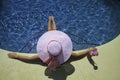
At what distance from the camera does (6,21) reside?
752 cm

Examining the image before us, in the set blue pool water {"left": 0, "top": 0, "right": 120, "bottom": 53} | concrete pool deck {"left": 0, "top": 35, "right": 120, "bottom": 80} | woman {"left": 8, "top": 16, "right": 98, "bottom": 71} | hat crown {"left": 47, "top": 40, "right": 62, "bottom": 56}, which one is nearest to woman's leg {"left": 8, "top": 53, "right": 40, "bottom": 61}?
concrete pool deck {"left": 0, "top": 35, "right": 120, "bottom": 80}

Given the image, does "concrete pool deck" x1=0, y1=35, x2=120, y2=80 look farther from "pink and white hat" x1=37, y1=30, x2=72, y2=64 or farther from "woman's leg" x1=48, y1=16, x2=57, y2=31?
"woman's leg" x1=48, y1=16, x2=57, y2=31

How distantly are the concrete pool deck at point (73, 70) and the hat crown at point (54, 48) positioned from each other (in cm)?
83

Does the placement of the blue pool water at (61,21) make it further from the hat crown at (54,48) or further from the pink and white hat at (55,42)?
the hat crown at (54,48)

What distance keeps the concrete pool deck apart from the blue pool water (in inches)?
23.8

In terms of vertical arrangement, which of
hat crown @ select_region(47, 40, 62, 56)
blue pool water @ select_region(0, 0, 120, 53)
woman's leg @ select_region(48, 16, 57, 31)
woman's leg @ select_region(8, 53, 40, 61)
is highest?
hat crown @ select_region(47, 40, 62, 56)

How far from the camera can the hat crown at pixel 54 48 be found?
16.3 feet

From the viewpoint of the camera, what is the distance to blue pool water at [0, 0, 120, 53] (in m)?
6.77

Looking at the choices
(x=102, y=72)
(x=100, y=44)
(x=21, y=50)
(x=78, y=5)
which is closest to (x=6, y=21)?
(x=21, y=50)

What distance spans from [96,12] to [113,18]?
1.59 ft

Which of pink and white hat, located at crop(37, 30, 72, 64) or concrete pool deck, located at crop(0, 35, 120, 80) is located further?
concrete pool deck, located at crop(0, 35, 120, 80)

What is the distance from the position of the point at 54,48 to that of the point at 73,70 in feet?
3.37

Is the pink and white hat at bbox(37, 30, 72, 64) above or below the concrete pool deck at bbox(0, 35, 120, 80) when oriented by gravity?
above

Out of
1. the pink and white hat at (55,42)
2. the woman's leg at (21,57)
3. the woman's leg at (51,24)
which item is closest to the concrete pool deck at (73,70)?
the woman's leg at (21,57)
